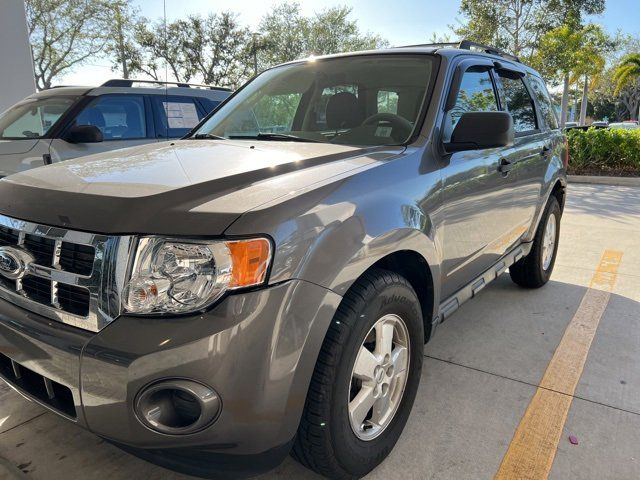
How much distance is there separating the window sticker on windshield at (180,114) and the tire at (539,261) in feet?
14.0

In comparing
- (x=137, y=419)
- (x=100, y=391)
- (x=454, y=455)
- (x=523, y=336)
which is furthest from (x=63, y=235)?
(x=523, y=336)

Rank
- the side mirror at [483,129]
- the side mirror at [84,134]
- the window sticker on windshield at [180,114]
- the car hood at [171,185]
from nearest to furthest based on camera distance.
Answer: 1. the car hood at [171,185]
2. the side mirror at [483,129]
3. the side mirror at [84,134]
4. the window sticker on windshield at [180,114]

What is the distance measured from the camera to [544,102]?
13.9 ft

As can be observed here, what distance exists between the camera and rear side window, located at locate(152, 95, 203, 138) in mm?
6117

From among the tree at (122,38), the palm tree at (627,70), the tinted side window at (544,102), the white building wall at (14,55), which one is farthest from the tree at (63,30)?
the palm tree at (627,70)

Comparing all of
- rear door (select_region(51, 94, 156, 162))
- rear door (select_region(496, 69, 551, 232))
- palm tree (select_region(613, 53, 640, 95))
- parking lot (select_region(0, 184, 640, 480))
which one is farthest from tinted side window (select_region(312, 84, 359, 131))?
palm tree (select_region(613, 53, 640, 95))

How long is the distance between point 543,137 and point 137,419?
3.61m

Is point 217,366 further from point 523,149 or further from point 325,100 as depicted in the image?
point 523,149

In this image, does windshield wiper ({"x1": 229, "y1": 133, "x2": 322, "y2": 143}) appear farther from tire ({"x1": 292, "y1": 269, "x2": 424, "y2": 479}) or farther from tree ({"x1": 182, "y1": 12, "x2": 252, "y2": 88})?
tree ({"x1": 182, "y1": 12, "x2": 252, "y2": 88})

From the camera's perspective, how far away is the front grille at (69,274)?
1489 mm

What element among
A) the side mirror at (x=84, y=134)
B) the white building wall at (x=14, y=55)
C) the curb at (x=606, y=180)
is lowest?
the curb at (x=606, y=180)

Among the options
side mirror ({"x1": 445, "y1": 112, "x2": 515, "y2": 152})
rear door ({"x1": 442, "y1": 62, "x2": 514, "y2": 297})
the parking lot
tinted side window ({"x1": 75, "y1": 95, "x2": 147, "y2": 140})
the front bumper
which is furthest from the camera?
tinted side window ({"x1": 75, "y1": 95, "x2": 147, "y2": 140})

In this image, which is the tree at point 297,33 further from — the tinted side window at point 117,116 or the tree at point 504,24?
the tinted side window at point 117,116

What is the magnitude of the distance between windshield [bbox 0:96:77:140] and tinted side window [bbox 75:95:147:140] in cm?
24
